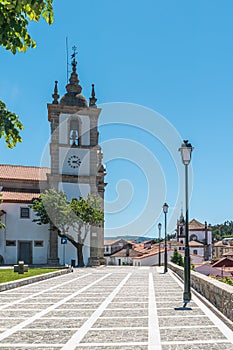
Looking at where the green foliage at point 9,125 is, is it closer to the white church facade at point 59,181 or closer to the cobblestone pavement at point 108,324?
the cobblestone pavement at point 108,324

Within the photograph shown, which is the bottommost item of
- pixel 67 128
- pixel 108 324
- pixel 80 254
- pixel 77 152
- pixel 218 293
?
pixel 80 254

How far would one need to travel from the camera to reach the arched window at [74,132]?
154 ft

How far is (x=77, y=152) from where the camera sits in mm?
46594

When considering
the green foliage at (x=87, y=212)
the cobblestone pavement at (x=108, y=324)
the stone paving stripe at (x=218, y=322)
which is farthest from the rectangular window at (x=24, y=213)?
the stone paving stripe at (x=218, y=322)

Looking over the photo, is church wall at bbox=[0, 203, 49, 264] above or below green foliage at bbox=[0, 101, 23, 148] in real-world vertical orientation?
below

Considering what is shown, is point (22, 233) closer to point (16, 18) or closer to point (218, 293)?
point (218, 293)

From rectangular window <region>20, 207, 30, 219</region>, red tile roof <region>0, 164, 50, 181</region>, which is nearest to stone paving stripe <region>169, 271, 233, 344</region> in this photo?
rectangular window <region>20, 207, 30, 219</region>

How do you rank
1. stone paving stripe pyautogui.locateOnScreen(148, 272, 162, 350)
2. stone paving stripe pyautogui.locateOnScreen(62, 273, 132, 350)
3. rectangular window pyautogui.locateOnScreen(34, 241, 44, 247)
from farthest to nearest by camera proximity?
1. rectangular window pyautogui.locateOnScreen(34, 241, 44, 247)
2. stone paving stripe pyautogui.locateOnScreen(62, 273, 132, 350)
3. stone paving stripe pyautogui.locateOnScreen(148, 272, 162, 350)

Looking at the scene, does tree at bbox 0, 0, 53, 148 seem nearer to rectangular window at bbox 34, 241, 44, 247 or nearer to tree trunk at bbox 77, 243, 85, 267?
tree trunk at bbox 77, 243, 85, 267

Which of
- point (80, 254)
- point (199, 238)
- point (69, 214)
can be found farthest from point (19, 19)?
point (199, 238)

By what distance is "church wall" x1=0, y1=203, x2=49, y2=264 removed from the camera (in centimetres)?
4228

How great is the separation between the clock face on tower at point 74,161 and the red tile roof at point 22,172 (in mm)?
3882

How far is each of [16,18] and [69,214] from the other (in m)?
35.2

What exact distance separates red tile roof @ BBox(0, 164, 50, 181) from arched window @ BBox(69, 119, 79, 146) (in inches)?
201
